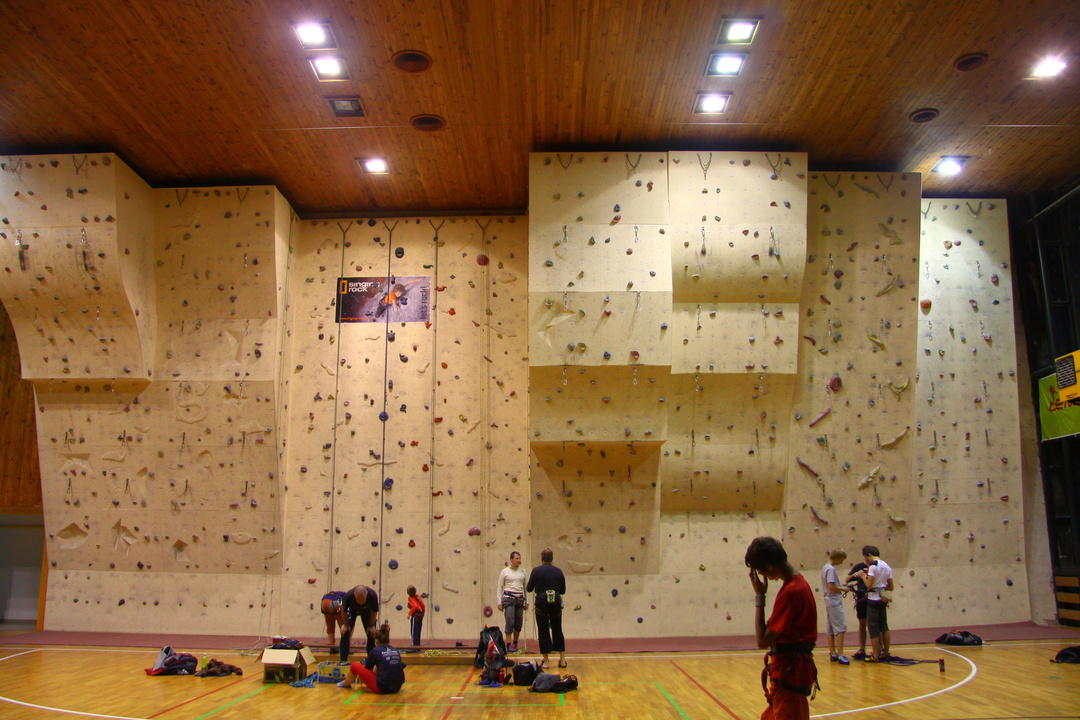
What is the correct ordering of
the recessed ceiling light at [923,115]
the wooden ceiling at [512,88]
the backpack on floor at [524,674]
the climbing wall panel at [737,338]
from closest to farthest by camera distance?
the wooden ceiling at [512,88] → the backpack on floor at [524,674] → the recessed ceiling light at [923,115] → the climbing wall panel at [737,338]

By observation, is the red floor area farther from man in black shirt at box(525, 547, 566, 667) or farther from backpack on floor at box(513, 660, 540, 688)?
backpack on floor at box(513, 660, 540, 688)

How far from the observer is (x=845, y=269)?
8.95m

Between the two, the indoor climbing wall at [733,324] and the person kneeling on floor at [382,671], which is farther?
the indoor climbing wall at [733,324]

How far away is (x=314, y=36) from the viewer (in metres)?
6.38


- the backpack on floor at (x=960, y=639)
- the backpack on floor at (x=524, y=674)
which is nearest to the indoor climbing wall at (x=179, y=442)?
the backpack on floor at (x=524, y=674)

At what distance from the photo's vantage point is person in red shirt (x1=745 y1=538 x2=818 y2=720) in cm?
294

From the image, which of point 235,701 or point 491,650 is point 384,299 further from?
point 235,701

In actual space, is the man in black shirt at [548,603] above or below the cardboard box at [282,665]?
above

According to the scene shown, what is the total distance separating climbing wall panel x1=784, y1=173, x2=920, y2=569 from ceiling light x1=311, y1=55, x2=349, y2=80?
20.2 feet

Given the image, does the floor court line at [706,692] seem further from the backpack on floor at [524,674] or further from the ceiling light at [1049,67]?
→ the ceiling light at [1049,67]

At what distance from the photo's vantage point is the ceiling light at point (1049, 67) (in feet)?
22.1

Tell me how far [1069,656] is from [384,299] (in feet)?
29.9

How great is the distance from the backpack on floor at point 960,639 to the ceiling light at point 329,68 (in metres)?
9.35

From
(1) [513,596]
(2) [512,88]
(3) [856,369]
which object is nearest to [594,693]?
(1) [513,596]
